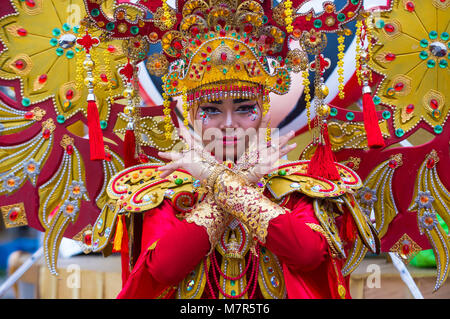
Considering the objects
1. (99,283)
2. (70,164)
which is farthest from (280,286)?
(99,283)

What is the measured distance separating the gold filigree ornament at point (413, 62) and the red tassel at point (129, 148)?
Result: 1.27m

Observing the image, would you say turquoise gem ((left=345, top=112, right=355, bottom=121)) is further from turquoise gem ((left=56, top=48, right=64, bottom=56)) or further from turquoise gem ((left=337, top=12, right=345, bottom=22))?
turquoise gem ((left=56, top=48, right=64, bottom=56))

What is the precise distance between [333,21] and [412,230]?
123cm

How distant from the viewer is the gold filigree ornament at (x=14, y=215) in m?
2.93

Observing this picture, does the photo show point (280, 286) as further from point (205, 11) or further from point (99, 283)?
point (99, 283)

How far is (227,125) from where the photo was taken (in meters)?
2.43

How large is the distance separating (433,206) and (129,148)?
160 cm

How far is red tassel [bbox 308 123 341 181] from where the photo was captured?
2555mm

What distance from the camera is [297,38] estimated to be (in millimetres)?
2518

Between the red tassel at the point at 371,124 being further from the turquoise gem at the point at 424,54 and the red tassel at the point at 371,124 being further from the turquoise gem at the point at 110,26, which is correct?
the turquoise gem at the point at 110,26

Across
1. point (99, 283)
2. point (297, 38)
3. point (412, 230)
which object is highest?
point (297, 38)

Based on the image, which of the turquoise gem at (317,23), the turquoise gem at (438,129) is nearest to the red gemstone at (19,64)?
the turquoise gem at (317,23)

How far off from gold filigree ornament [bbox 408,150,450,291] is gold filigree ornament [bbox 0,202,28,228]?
2.06 meters

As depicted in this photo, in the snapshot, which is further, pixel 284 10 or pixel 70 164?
pixel 70 164
